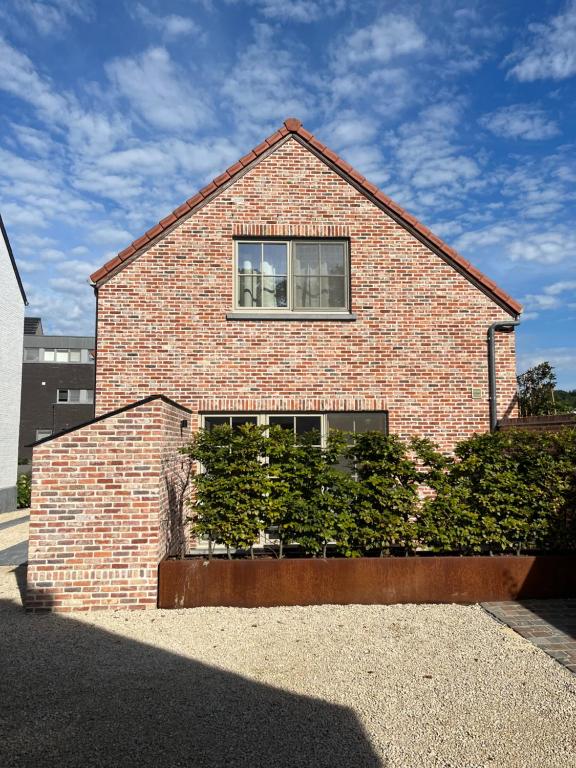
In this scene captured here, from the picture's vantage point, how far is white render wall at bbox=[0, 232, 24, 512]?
16.9m

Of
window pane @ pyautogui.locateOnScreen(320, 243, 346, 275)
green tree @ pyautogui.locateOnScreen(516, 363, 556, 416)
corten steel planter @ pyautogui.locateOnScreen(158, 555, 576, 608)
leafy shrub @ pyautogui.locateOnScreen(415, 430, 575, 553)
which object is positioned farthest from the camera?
green tree @ pyautogui.locateOnScreen(516, 363, 556, 416)

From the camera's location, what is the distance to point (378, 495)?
6414 millimetres

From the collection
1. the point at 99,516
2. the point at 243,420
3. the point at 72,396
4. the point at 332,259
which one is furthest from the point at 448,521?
the point at 72,396

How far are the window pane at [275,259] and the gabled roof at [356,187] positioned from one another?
52.5 inches

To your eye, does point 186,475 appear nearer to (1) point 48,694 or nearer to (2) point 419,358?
(1) point 48,694

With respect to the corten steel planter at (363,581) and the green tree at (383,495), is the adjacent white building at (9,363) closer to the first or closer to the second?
the corten steel planter at (363,581)

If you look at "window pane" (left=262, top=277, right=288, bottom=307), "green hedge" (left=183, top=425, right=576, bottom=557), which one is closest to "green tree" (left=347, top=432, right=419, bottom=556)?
"green hedge" (left=183, top=425, right=576, bottom=557)

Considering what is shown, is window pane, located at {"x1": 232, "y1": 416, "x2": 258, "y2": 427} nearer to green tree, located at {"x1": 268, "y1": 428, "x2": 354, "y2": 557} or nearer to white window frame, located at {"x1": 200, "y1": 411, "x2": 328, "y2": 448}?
white window frame, located at {"x1": 200, "y1": 411, "x2": 328, "y2": 448}

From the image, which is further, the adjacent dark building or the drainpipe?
the adjacent dark building

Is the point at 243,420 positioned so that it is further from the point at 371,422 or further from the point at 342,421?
the point at 371,422

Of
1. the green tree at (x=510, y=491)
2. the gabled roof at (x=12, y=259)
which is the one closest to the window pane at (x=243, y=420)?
the green tree at (x=510, y=491)

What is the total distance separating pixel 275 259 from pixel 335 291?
1.19 meters

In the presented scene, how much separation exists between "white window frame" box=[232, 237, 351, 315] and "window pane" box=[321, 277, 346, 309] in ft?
0.15

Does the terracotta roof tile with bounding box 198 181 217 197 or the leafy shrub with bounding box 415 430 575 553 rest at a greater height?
the terracotta roof tile with bounding box 198 181 217 197
